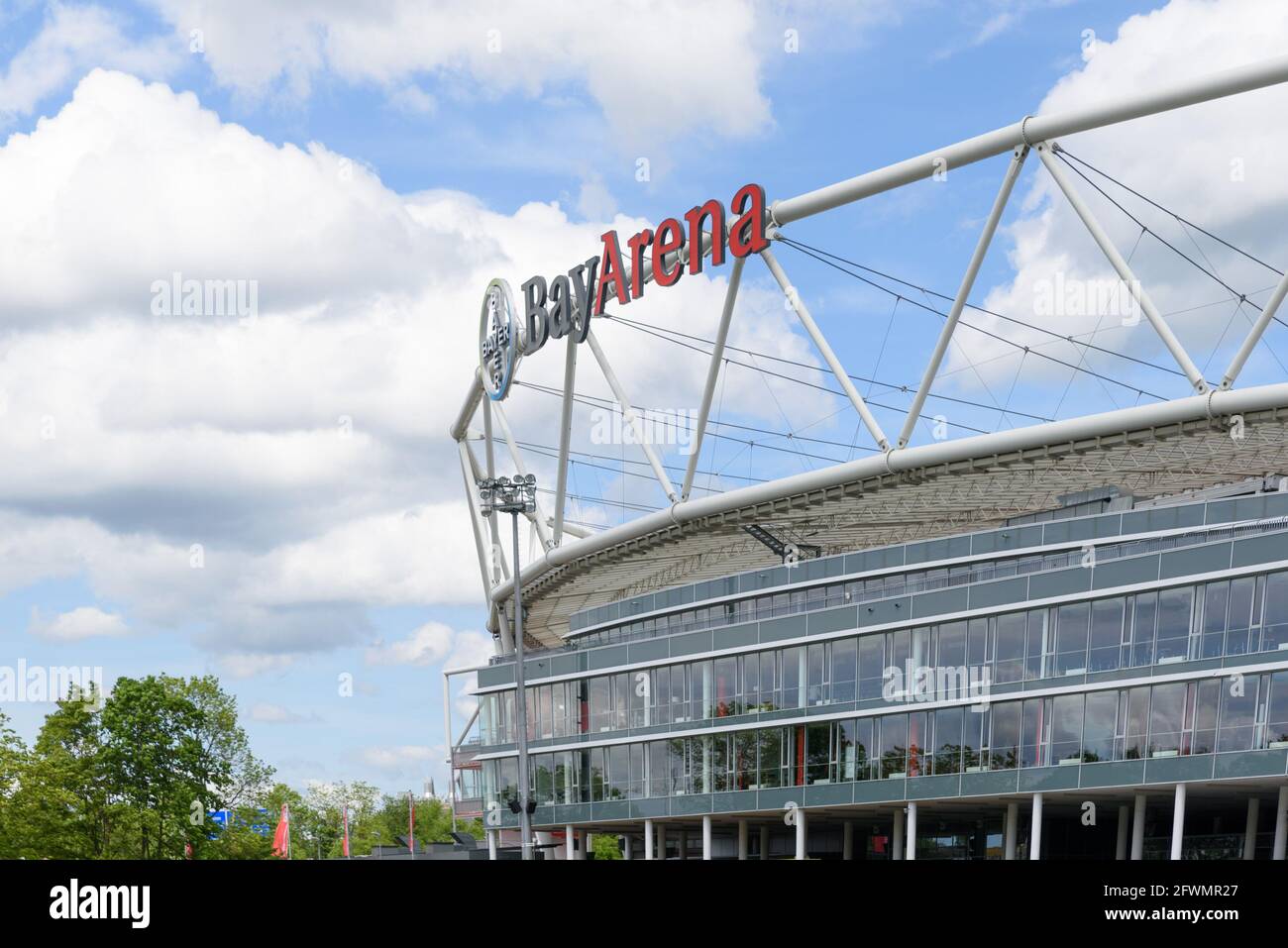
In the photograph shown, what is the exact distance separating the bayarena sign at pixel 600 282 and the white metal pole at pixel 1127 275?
15496 millimetres

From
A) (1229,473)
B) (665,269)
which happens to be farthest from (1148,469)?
(665,269)

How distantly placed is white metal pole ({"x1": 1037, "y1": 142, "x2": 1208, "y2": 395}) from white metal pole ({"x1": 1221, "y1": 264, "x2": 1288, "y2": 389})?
891 mm

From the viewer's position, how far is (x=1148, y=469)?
202ft

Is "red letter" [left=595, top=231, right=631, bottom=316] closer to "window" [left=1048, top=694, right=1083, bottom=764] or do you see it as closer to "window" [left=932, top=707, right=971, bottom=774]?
"window" [left=932, top=707, right=971, bottom=774]

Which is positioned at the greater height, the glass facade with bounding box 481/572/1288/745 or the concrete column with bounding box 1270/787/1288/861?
the glass facade with bounding box 481/572/1288/745

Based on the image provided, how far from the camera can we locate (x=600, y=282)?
7706 centimetres

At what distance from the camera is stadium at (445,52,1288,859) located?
158 ft

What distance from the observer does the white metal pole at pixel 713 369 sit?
70.1 meters

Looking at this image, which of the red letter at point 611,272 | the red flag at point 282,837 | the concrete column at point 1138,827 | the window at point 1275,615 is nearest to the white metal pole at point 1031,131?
the red letter at point 611,272

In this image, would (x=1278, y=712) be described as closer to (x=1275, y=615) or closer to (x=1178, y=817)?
(x=1275, y=615)

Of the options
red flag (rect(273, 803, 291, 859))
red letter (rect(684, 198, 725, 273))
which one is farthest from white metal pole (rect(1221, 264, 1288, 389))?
red flag (rect(273, 803, 291, 859))

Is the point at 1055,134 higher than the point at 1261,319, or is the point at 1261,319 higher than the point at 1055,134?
the point at 1055,134
